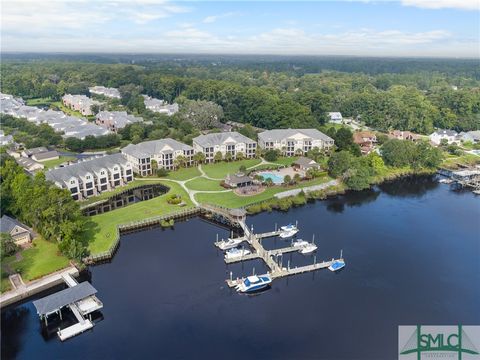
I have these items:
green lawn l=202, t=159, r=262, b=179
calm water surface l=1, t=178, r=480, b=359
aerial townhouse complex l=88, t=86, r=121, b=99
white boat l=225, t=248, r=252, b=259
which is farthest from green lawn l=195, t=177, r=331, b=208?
aerial townhouse complex l=88, t=86, r=121, b=99

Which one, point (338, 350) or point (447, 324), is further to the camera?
point (447, 324)

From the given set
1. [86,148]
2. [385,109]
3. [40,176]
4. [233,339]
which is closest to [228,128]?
[86,148]

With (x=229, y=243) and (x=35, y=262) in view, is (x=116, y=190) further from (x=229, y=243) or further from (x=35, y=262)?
(x=229, y=243)

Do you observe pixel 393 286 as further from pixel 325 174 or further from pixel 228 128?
pixel 228 128

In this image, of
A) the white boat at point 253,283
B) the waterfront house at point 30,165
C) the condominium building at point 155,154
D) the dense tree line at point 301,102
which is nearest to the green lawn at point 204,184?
the condominium building at point 155,154

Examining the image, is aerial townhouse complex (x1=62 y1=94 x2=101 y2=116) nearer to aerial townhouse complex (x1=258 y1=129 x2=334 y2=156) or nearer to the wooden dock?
aerial townhouse complex (x1=258 y1=129 x2=334 y2=156)

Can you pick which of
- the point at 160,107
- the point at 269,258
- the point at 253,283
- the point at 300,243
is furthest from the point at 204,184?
the point at 160,107
